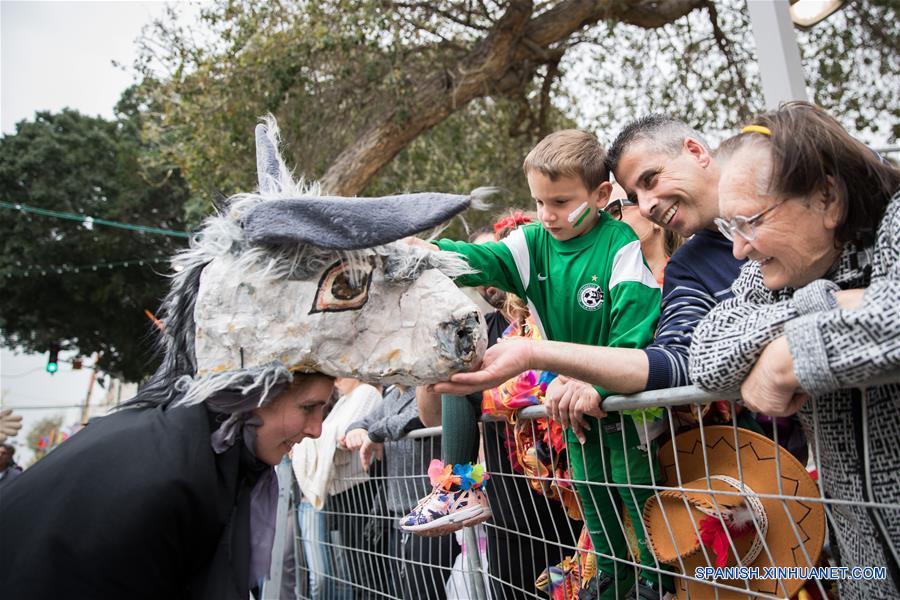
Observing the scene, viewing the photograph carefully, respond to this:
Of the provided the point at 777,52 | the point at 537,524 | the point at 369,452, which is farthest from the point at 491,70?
the point at 537,524

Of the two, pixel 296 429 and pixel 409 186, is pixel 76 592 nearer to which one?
pixel 296 429

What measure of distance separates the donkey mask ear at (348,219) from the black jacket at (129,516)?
1.71ft

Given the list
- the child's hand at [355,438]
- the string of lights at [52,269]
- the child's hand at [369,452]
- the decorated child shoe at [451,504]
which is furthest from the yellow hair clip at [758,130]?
the string of lights at [52,269]

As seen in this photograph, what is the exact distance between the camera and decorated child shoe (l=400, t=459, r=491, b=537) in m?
2.48

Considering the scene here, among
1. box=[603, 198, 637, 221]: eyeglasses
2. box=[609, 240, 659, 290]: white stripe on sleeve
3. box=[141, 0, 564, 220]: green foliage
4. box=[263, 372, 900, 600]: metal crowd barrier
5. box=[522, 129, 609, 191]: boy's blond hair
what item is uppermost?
box=[141, 0, 564, 220]: green foliage

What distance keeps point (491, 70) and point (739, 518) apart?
7.93 metres

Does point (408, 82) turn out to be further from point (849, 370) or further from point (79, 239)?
point (79, 239)

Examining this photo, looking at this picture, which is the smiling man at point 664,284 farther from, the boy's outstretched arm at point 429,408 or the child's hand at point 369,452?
the child's hand at point 369,452

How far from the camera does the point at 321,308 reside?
1.77 meters

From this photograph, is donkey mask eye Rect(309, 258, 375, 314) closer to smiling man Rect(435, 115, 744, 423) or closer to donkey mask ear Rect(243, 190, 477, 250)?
donkey mask ear Rect(243, 190, 477, 250)

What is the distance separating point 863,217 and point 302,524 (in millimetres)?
3756

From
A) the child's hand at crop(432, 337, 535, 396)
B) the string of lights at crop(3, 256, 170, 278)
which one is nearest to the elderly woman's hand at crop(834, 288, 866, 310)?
the child's hand at crop(432, 337, 535, 396)

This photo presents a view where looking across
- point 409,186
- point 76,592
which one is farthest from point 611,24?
point 76,592

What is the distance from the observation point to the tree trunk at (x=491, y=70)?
8312 millimetres
